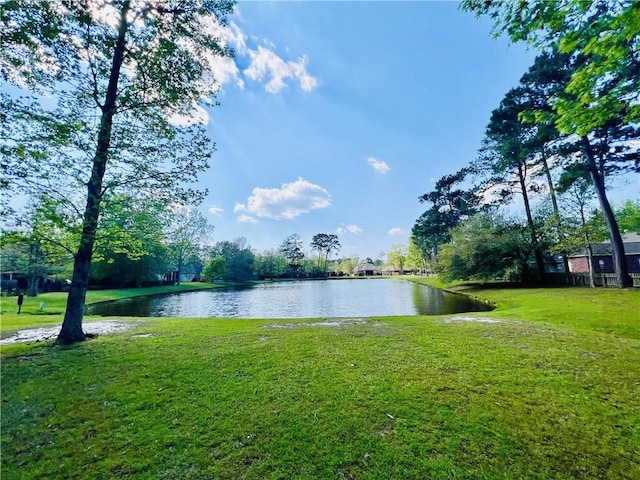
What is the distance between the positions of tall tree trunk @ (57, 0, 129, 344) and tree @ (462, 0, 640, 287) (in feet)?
26.0

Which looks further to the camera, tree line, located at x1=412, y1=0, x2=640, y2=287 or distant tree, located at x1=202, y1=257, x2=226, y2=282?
distant tree, located at x1=202, y1=257, x2=226, y2=282

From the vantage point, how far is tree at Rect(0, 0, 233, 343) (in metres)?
5.56

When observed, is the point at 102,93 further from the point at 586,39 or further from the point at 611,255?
the point at 611,255

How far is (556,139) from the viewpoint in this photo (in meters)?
15.0

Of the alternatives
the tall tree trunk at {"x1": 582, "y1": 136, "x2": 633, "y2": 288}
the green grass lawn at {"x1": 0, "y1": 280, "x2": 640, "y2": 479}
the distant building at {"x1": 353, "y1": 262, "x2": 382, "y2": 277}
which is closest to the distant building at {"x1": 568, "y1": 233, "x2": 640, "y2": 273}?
the tall tree trunk at {"x1": 582, "y1": 136, "x2": 633, "y2": 288}

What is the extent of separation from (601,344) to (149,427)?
A: 825 cm

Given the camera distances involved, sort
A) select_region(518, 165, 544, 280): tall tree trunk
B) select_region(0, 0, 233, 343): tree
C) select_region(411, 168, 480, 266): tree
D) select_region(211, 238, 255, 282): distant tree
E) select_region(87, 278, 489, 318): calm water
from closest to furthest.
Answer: select_region(0, 0, 233, 343): tree
select_region(87, 278, 489, 318): calm water
select_region(518, 165, 544, 280): tall tree trunk
select_region(411, 168, 480, 266): tree
select_region(211, 238, 255, 282): distant tree

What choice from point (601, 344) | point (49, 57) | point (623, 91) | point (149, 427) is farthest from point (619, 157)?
point (49, 57)

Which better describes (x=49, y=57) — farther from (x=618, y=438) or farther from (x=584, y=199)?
(x=584, y=199)

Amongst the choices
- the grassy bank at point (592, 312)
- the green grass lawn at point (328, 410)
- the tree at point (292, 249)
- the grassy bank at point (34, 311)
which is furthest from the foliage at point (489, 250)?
the tree at point (292, 249)

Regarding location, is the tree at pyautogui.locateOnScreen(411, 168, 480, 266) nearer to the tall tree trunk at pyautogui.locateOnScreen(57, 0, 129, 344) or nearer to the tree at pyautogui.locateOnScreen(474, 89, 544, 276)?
the tree at pyautogui.locateOnScreen(474, 89, 544, 276)

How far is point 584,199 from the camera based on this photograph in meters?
17.3

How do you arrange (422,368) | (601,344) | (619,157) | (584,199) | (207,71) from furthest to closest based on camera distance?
(584,199) < (619,157) < (207,71) < (601,344) < (422,368)

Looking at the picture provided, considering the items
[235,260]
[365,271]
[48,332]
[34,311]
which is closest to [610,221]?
[48,332]
